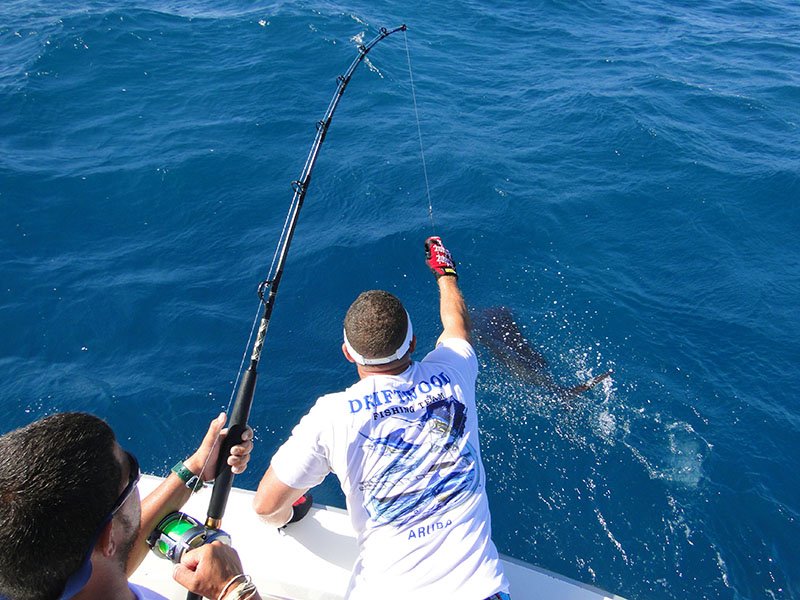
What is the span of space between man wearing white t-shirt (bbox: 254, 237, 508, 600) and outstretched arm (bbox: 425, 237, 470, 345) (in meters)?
0.66

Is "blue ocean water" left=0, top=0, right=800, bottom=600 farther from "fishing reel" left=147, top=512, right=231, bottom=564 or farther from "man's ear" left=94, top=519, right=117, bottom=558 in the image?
"man's ear" left=94, top=519, right=117, bottom=558

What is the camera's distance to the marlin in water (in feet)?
22.6

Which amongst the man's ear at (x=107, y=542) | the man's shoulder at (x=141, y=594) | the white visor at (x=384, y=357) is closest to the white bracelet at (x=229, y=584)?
the man's shoulder at (x=141, y=594)

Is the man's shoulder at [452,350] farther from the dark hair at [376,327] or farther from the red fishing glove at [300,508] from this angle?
the red fishing glove at [300,508]

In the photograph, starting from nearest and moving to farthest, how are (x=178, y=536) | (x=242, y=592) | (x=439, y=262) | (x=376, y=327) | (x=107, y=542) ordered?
(x=107, y=542) < (x=242, y=592) < (x=178, y=536) < (x=376, y=327) < (x=439, y=262)

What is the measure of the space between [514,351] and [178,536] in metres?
5.13

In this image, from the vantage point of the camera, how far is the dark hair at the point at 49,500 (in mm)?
1573

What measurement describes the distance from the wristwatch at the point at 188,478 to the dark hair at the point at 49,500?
4.43ft

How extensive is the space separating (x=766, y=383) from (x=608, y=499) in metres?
2.63

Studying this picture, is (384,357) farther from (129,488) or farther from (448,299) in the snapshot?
(129,488)

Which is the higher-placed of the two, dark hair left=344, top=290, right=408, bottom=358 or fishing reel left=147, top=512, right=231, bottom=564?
dark hair left=344, top=290, right=408, bottom=358

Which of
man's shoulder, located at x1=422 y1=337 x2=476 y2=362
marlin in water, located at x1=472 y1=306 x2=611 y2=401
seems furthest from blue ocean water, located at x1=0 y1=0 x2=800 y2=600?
man's shoulder, located at x1=422 y1=337 x2=476 y2=362

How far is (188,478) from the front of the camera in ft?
10.2

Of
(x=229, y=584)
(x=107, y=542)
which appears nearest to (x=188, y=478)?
(x=229, y=584)
